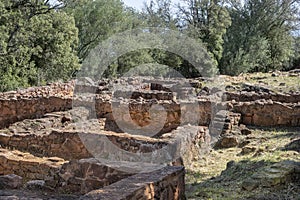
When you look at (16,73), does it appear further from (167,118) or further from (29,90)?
(167,118)

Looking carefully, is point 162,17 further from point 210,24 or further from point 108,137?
point 108,137

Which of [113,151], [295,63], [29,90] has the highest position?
[295,63]

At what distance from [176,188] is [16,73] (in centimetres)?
1744

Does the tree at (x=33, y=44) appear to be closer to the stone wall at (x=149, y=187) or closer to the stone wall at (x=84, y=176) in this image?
the stone wall at (x=84, y=176)

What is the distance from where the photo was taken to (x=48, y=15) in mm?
21984

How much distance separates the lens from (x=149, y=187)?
13.5 ft

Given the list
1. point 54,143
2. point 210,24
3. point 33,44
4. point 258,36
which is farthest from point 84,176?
point 258,36

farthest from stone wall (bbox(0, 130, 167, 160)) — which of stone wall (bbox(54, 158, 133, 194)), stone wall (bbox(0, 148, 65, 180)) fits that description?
stone wall (bbox(54, 158, 133, 194))

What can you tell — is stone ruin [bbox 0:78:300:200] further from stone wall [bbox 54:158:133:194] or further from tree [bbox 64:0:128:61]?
tree [bbox 64:0:128:61]

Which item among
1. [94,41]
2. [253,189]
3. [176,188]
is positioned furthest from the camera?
[94,41]

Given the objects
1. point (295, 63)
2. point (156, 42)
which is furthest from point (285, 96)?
point (295, 63)

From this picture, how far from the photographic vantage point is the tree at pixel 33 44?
19.0m

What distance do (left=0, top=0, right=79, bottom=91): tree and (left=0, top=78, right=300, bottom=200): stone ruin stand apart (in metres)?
5.54

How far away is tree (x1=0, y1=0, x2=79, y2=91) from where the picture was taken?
19.0 m
